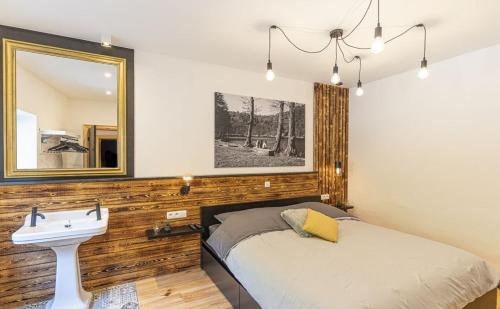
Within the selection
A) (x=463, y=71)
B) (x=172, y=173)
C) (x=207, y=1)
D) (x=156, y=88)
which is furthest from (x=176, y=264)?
(x=463, y=71)

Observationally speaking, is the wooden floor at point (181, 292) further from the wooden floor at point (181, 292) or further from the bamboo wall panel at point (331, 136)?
the bamboo wall panel at point (331, 136)

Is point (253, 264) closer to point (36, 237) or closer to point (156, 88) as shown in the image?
point (36, 237)

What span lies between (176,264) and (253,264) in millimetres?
1336

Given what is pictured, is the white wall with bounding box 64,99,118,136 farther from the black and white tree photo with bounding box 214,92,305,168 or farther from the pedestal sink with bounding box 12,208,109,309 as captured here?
the black and white tree photo with bounding box 214,92,305,168

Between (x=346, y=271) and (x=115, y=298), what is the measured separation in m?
2.12

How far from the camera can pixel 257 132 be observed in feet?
11.4

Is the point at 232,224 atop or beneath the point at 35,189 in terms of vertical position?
beneath

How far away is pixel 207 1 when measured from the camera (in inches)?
74.0

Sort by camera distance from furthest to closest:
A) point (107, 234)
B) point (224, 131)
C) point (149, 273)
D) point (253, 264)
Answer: point (224, 131) < point (149, 273) < point (107, 234) < point (253, 264)

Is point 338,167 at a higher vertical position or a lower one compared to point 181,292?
higher

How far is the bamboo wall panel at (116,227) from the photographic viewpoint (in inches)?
89.1

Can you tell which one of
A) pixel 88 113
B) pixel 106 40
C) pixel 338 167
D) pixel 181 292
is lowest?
pixel 181 292

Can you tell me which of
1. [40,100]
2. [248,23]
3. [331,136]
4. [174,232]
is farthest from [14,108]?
[331,136]

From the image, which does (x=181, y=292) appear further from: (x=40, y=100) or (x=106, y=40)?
(x=106, y=40)
